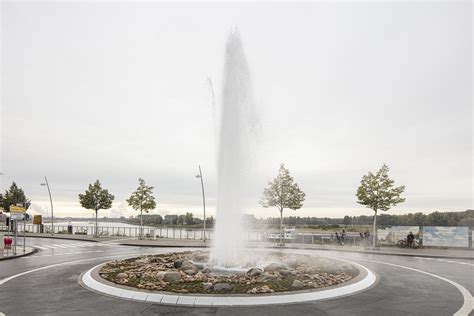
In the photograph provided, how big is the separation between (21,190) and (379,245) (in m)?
62.7

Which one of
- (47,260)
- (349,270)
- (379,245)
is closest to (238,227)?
(349,270)

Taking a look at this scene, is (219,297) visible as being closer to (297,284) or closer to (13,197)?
(297,284)

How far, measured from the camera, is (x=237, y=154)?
1833 centimetres

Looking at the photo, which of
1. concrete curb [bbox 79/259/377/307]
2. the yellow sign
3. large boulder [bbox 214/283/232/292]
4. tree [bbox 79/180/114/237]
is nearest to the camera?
concrete curb [bbox 79/259/377/307]

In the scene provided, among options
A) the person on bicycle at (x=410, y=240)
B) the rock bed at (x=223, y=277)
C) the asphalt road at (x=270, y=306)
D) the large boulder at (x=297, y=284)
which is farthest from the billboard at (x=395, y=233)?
the large boulder at (x=297, y=284)

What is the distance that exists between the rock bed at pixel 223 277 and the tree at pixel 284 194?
18.0m

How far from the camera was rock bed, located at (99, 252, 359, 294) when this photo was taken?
1237 centimetres

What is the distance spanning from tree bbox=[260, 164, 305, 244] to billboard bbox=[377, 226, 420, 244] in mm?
8339

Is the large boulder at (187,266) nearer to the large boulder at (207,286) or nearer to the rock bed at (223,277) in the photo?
the rock bed at (223,277)

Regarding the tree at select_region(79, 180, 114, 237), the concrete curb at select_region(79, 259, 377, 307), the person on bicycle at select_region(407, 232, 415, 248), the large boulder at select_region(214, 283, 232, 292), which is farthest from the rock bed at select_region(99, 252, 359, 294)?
the tree at select_region(79, 180, 114, 237)

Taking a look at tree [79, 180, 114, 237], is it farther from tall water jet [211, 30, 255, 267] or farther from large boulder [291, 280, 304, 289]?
large boulder [291, 280, 304, 289]

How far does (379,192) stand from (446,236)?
7.14 metres

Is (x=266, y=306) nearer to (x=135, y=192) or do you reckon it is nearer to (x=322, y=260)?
(x=322, y=260)

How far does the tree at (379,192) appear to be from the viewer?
3094cm
